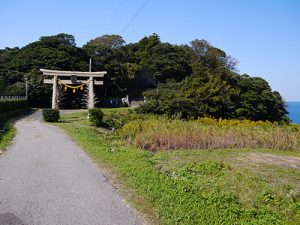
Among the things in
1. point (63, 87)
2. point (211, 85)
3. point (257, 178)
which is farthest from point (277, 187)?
point (211, 85)

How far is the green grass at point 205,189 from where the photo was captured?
6574 mm

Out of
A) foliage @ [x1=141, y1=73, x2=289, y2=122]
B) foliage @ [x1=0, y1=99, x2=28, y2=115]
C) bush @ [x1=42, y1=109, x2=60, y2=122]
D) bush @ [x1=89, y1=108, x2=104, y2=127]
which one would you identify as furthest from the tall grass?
foliage @ [x1=141, y1=73, x2=289, y2=122]

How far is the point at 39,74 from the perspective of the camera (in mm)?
53094

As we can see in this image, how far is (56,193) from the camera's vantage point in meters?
8.05

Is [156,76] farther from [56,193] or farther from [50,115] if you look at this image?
[56,193]

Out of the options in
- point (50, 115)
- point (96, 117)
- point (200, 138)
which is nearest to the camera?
point (200, 138)

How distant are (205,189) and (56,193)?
3.19 m

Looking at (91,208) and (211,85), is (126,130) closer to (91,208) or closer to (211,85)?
(91,208)

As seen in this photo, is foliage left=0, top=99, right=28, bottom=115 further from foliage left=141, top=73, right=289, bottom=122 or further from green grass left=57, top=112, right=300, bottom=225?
green grass left=57, top=112, right=300, bottom=225

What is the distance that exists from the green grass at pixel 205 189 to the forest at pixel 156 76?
26.3m

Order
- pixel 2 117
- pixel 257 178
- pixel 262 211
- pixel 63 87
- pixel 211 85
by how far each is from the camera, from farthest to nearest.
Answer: pixel 211 85 < pixel 63 87 < pixel 2 117 < pixel 257 178 < pixel 262 211

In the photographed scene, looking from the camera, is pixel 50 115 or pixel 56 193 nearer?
pixel 56 193

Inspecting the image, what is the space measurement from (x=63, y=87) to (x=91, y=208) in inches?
1316

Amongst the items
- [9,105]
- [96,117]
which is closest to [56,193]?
[96,117]
